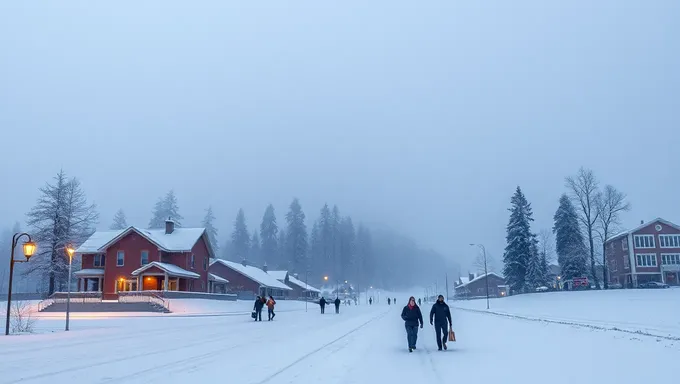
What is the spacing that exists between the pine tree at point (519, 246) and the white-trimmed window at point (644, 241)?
501 inches

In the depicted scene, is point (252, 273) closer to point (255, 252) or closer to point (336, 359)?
point (255, 252)

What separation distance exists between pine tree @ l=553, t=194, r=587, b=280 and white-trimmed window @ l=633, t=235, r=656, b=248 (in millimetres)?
6421

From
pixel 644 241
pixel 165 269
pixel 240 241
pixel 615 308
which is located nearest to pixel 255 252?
pixel 240 241

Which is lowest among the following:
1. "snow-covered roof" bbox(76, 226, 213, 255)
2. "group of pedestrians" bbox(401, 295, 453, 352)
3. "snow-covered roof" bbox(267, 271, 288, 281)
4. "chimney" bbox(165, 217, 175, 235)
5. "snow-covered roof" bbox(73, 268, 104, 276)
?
"group of pedestrians" bbox(401, 295, 453, 352)

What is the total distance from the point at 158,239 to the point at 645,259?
61209 millimetres

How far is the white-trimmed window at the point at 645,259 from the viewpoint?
227ft

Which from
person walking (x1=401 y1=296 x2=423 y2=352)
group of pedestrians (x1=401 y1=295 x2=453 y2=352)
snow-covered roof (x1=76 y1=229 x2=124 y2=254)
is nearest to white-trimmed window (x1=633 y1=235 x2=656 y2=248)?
group of pedestrians (x1=401 y1=295 x2=453 y2=352)

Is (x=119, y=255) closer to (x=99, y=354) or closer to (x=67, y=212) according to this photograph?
(x=67, y=212)

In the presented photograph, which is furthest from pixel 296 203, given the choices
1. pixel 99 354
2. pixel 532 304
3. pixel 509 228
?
pixel 99 354

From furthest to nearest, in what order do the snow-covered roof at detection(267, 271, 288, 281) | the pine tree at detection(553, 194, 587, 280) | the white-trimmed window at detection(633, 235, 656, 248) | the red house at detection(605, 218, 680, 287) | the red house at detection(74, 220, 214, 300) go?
the snow-covered roof at detection(267, 271, 288, 281), the pine tree at detection(553, 194, 587, 280), the white-trimmed window at detection(633, 235, 656, 248), the red house at detection(605, 218, 680, 287), the red house at detection(74, 220, 214, 300)

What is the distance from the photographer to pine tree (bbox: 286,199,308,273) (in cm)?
11650

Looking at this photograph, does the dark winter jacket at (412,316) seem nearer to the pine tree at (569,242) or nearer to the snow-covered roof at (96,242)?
the snow-covered roof at (96,242)

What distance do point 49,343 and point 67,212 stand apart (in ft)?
160

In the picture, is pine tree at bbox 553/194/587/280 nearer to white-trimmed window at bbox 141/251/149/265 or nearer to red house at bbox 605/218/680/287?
red house at bbox 605/218/680/287
